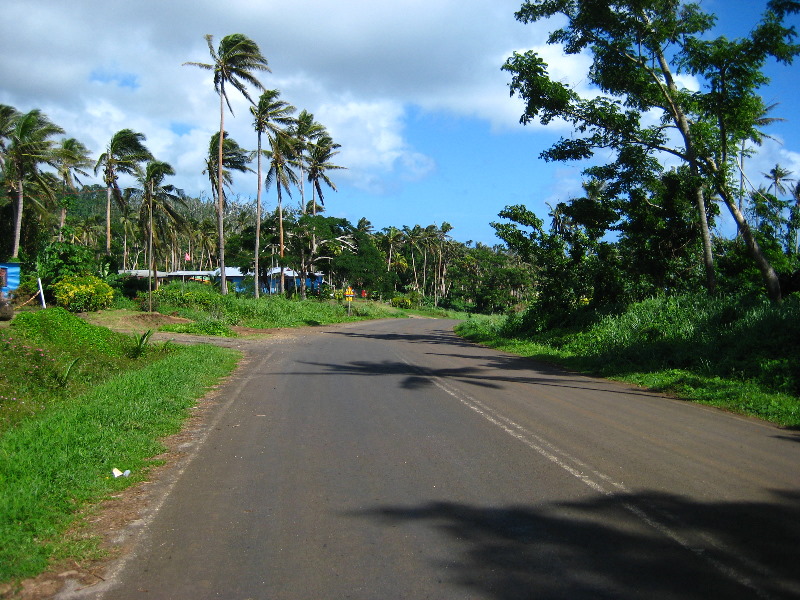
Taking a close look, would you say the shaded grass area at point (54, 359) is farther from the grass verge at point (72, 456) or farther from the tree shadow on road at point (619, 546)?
the tree shadow on road at point (619, 546)

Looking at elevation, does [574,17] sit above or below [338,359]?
above

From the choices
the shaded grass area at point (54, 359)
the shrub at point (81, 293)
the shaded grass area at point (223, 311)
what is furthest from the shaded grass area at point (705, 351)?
the shrub at point (81, 293)

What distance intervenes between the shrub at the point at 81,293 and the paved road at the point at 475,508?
23030 mm

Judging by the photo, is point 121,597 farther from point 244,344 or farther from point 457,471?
point 244,344

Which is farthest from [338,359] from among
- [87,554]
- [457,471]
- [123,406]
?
[87,554]

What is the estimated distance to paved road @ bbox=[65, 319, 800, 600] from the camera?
3.98 m

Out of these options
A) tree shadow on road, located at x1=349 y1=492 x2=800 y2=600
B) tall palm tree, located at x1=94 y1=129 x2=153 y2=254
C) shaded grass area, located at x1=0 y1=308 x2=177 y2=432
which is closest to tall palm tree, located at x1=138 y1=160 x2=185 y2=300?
tall palm tree, located at x1=94 y1=129 x2=153 y2=254

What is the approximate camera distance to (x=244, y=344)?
80.3 feet

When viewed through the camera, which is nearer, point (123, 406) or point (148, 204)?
point (123, 406)

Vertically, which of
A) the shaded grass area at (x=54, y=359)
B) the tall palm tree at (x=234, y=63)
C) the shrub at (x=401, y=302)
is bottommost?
the shaded grass area at (x=54, y=359)

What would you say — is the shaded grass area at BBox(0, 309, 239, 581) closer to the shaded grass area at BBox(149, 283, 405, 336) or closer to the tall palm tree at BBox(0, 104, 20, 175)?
the shaded grass area at BBox(149, 283, 405, 336)

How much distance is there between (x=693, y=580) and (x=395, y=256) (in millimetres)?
88519

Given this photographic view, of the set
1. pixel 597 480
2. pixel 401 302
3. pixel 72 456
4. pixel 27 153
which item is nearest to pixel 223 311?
pixel 27 153

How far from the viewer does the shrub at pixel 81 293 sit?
29.2 m
